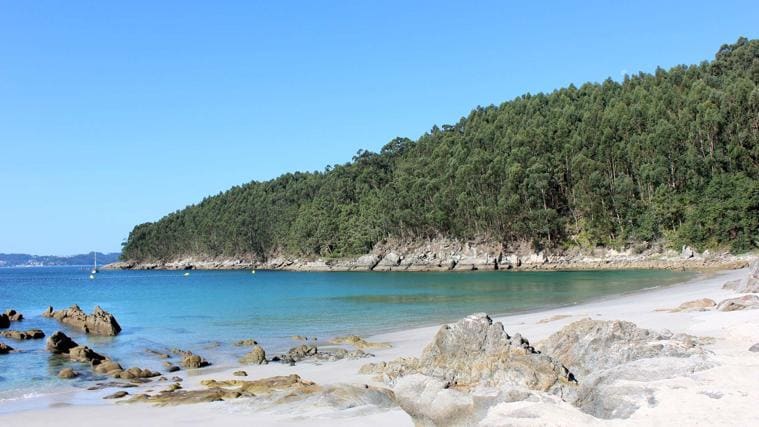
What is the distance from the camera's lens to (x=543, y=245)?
8938 centimetres

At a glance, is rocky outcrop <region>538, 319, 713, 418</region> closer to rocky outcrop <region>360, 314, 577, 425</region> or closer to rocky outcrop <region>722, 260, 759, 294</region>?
rocky outcrop <region>360, 314, 577, 425</region>

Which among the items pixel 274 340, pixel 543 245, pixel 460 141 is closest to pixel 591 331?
pixel 274 340

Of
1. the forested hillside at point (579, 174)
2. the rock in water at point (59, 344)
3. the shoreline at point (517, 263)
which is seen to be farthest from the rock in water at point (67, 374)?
the forested hillside at point (579, 174)

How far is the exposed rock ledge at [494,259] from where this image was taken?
213ft

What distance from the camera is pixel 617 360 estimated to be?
9273 millimetres

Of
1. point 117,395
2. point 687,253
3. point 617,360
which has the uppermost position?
point 687,253

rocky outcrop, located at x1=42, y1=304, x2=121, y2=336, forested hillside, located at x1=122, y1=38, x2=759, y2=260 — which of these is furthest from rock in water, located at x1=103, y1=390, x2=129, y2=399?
forested hillside, located at x1=122, y1=38, x2=759, y2=260

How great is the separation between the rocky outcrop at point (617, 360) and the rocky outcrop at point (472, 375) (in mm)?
580

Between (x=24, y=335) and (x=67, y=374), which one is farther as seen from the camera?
(x=24, y=335)

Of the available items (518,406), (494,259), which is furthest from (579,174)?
(518,406)

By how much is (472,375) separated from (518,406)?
1.58 meters

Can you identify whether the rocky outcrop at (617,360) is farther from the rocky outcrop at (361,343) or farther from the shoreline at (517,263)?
the shoreline at (517,263)

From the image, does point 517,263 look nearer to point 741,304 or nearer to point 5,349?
point 741,304

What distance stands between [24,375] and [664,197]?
75.2m
